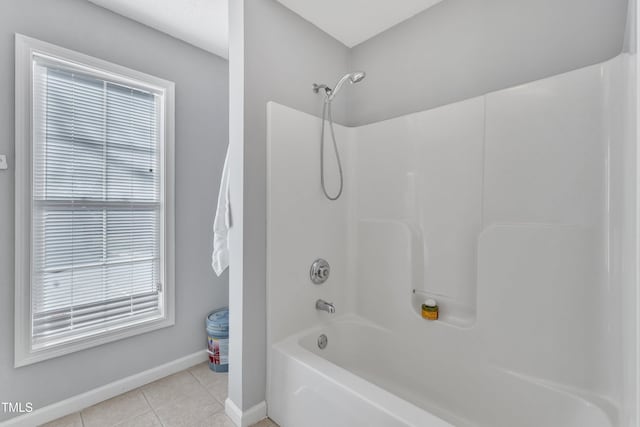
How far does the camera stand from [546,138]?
1.28 metres

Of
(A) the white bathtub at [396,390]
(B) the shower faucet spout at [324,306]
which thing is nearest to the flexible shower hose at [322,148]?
(B) the shower faucet spout at [324,306]

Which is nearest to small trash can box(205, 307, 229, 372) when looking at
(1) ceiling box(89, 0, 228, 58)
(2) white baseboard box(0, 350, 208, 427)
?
(2) white baseboard box(0, 350, 208, 427)

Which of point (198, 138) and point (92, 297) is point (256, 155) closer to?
point (198, 138)

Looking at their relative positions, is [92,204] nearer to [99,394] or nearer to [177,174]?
[177,174]

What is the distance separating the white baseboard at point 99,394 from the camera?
1530 millimetres

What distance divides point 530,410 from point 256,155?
5.98 ft

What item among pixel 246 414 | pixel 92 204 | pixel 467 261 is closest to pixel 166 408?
pixel 246 414

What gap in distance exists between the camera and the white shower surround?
1.13 m

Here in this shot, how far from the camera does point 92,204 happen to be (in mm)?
1768

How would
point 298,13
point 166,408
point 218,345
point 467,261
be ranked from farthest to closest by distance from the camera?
point 218,345 < point 298,13 < point 166,408 < point 467,261

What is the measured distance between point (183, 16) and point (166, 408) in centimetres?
251

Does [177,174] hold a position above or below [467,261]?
above

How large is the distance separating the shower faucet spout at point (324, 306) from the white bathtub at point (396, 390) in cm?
12

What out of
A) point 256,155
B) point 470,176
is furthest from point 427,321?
point 256,155
